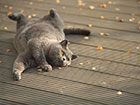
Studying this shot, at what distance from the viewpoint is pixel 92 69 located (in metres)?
3.62

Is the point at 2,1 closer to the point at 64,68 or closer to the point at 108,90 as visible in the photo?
the point at 64,68

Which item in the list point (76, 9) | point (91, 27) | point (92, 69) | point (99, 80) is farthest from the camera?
point (76, 9)

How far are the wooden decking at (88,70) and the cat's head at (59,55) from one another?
4.5 inches

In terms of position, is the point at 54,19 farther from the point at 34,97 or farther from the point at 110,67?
the point at 34,97

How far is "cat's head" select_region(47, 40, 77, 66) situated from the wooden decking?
0.38 feet

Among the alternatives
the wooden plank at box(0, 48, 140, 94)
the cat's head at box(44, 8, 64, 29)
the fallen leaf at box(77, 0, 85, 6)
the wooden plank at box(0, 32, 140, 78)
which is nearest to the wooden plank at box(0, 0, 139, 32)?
the fallen leaf at box(77, 0, 85, 6)

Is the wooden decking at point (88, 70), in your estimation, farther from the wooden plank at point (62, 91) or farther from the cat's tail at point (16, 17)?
the cat's tail at point (16, 17)

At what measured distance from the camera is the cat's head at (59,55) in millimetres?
3498

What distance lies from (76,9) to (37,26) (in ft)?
5.70

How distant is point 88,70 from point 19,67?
3.11 feet

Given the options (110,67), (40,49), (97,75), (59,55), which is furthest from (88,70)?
(40,49)


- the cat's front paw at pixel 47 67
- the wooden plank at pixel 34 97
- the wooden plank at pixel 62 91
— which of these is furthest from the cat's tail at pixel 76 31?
the wooden plank at pixel 34 97

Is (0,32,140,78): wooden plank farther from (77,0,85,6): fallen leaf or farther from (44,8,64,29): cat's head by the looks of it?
(77,0,85,6): fallen leaf

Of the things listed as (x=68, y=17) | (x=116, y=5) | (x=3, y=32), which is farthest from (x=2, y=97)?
(x=116, y=5)
